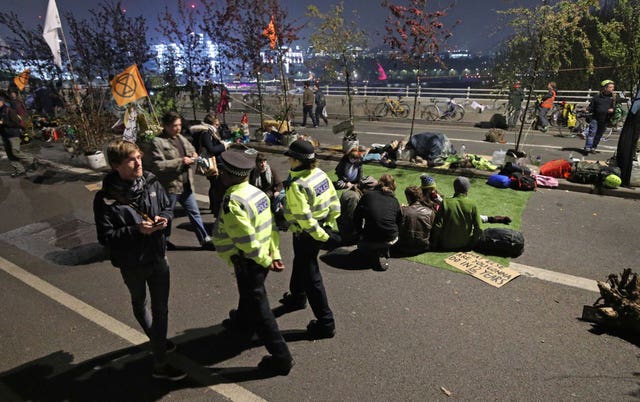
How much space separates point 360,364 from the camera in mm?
3555

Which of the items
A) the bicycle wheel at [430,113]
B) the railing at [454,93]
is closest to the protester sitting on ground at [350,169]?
the railing at [454,93]

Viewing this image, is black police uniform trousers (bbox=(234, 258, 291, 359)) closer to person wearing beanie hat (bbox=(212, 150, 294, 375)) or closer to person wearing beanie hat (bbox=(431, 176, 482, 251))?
person wearing beanie hat (bbox=(212, 150, 294, 375))

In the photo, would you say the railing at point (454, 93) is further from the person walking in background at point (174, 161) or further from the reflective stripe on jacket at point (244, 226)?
the reflective stripe on jacket at point (244, 226)

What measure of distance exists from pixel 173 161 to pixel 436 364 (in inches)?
165

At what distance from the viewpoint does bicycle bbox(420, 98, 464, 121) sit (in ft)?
60.5

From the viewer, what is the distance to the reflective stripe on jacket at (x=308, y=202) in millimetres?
3543

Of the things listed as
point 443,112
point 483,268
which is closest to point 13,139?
point 483,268

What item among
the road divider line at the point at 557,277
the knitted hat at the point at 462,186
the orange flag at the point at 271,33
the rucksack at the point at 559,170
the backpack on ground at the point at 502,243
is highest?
the orange flag at the point at 271,33

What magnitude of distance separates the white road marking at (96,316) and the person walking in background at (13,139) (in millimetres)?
5230

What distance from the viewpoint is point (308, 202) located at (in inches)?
143

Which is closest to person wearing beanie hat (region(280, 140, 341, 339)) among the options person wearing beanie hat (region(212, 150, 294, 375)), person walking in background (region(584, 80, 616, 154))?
person wearing beanie hat (region(212, 150, 294, 375))

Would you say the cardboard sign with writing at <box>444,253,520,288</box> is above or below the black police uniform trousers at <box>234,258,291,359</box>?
below

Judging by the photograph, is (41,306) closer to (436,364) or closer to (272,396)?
(272,396)

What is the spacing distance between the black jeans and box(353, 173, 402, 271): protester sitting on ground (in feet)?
8.75
